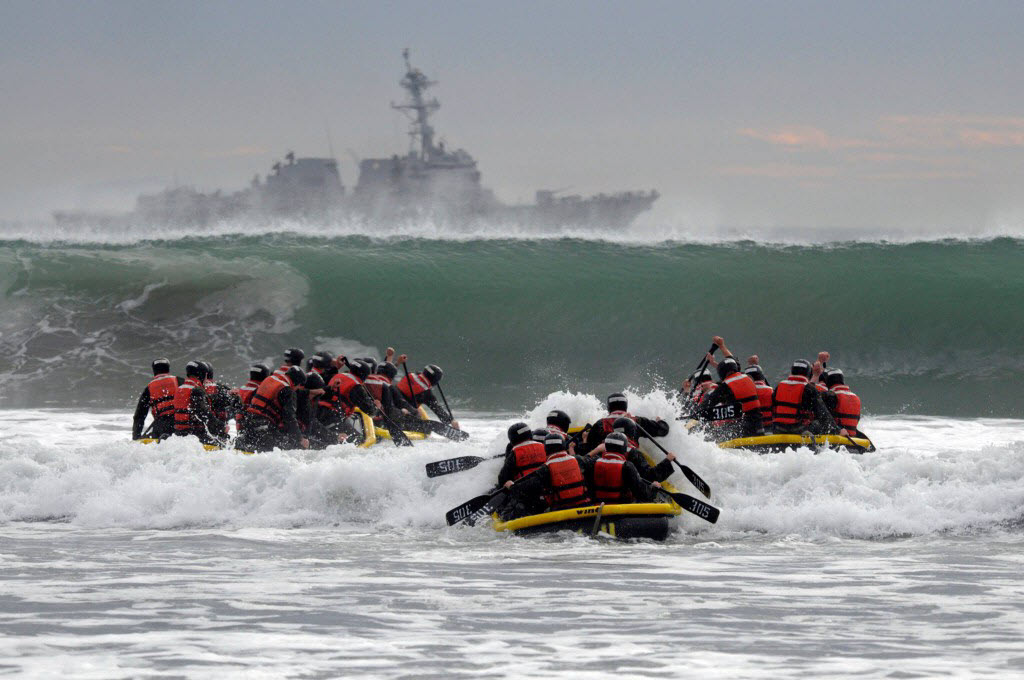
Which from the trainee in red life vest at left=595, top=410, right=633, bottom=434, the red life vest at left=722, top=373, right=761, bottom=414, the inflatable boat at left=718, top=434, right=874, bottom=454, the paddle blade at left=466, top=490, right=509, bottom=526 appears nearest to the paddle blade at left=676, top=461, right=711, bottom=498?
the trainee in red life vest at left=595, top=410, right=633, bottom=434

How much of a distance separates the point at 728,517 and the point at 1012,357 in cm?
1781

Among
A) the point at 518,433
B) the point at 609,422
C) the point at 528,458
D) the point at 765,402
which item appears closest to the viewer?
the point at 528,458

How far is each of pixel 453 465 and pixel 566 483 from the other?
5.73ft

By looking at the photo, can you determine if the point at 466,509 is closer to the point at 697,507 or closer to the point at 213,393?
the point at 697,507

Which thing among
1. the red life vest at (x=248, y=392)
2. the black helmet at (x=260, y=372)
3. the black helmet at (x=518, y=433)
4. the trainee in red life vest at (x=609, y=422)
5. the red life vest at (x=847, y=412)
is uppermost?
the black helmet at (x=260, y=372)

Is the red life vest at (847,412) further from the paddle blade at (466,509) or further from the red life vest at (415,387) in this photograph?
the red life vest at (415,387)

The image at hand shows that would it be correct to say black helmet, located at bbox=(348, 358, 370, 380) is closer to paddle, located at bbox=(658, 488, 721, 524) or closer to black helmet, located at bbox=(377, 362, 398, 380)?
black helmet, located at bbox=(377, 362, 398, 380)

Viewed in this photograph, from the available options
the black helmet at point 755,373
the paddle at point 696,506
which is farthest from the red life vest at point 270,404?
the black helmet at point 755,373

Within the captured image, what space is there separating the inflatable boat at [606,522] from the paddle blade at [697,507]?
0.48 meters

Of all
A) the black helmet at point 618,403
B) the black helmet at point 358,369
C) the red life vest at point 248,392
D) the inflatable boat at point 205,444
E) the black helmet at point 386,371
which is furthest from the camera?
the black helmet at point 386,371

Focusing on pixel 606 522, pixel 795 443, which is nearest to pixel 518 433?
pixel 606 522

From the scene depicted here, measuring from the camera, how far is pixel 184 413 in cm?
1421

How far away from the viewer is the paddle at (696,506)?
10531mm

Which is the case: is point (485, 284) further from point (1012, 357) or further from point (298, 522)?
point (298, 522)
